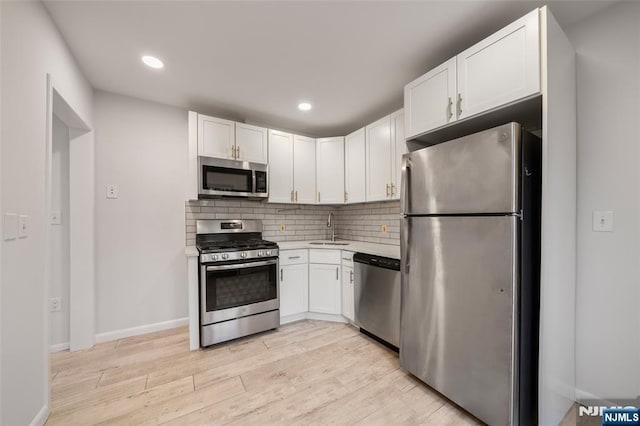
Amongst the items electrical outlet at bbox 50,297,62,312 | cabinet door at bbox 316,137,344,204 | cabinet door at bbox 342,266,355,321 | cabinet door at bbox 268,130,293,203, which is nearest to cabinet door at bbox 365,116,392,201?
cabinet door at bbox 316,137,344,204

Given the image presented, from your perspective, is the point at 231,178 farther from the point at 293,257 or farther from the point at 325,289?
the point at 325,289

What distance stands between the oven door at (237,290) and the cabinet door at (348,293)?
0.74 metres

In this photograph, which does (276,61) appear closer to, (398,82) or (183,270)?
(398,82)

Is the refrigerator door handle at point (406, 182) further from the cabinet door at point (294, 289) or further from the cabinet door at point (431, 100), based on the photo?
the cabinet door at point (294, 289)

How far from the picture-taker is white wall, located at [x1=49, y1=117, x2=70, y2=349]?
7.49 feet

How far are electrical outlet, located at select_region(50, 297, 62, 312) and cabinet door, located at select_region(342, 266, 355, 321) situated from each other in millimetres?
2706

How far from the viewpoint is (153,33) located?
1.71 m

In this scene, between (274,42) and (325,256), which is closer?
(274,42)

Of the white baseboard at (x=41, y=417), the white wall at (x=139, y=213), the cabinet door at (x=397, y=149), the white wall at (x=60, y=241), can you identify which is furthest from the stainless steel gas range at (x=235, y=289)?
the cabinet door at (x=397, y=149)

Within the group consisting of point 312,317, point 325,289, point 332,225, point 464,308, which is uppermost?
point 332,225

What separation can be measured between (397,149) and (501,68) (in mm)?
1123

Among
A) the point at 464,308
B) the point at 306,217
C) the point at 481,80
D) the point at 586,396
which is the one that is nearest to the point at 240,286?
the point at 306,217

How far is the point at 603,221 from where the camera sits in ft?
4.99

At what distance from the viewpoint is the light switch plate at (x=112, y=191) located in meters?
2.53
